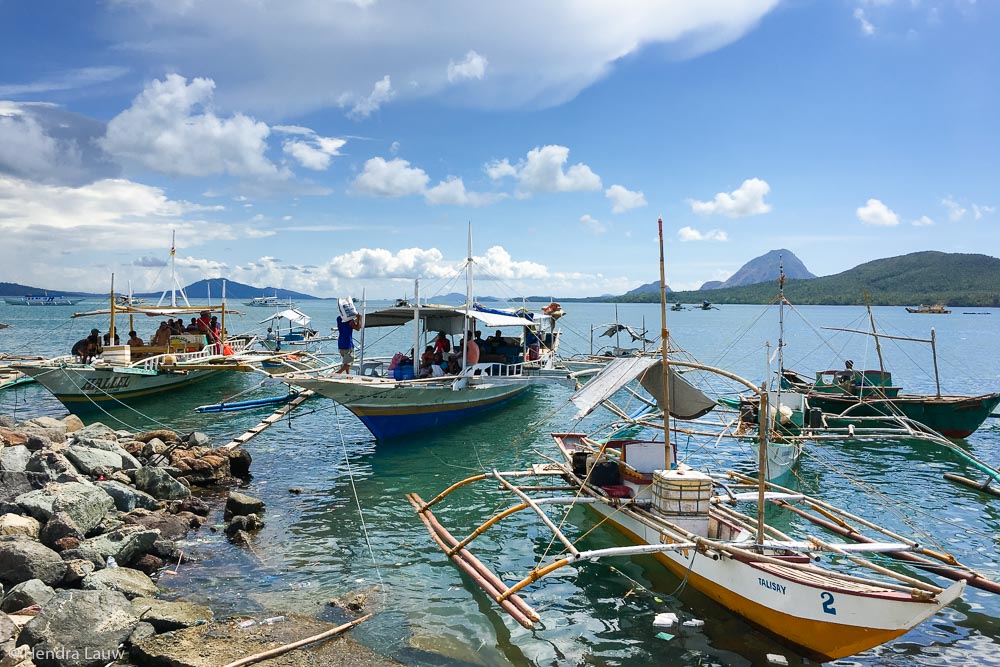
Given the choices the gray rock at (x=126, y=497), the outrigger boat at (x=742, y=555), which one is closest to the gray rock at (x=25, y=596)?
the gray rock at (x=126, y=497)

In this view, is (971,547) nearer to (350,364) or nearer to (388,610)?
(388,610)

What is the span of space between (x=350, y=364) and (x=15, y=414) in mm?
16009

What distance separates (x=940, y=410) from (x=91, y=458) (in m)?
28.4

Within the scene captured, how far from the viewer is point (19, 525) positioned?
11531 mm

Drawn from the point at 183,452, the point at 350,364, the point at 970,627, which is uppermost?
the point at 350,364

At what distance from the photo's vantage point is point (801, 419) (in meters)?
21.1

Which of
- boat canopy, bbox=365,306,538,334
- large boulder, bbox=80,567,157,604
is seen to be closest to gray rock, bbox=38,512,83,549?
large boulder, bbox=80,567,157,604

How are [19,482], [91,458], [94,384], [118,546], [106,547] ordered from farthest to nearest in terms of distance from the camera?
[94,384] → [91,458] → [19,482] → [118,546] → [106,547]

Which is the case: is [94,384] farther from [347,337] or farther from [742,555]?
[742,555]

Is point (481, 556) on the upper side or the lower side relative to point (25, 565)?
lower

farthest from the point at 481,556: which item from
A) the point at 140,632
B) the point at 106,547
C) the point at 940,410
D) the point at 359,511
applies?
the point at 940,410

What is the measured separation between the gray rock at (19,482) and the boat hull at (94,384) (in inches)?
535

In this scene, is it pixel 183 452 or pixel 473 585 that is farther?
pixel 183 452

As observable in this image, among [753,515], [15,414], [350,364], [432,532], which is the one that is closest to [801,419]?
[753,515]
